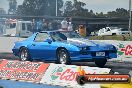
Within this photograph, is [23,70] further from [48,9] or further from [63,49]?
[48,9]

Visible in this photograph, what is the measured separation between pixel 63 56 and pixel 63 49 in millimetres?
242

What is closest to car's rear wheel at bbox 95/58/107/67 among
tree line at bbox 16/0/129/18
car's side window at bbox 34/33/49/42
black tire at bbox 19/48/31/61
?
car's side window at bbox 34/33/49/42

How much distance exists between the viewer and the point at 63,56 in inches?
519

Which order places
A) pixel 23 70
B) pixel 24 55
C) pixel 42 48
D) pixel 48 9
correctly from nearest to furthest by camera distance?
1. pixel 23 70
2. pixel 42 48
3. pixel 24 55
4. pixel 48 9

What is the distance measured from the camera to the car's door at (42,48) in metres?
13.8

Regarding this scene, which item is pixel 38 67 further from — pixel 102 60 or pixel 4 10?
pixel 4 10

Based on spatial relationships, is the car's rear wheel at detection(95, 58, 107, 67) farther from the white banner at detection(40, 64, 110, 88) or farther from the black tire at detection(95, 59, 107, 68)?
the white banner at detection(40, 64, 110, 88)

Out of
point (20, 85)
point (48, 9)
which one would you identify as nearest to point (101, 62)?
point (20, 85)

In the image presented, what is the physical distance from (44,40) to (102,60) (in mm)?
2237

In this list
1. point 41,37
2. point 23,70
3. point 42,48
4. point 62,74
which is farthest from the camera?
point 41,37

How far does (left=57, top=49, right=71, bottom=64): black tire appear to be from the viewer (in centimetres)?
1304

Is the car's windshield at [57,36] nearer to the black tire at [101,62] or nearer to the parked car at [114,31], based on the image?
the black tire at [101,62]

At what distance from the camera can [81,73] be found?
4.43 meters

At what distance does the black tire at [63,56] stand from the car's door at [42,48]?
364 millimetres
